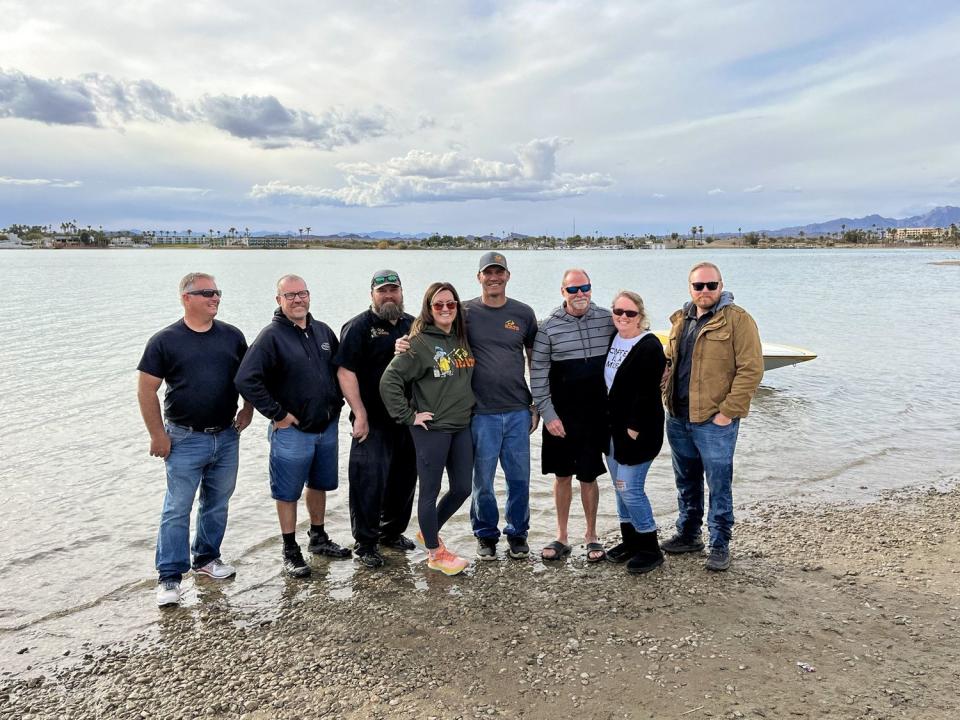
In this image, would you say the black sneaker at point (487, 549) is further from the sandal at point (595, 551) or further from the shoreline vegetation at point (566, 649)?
the sandal at point (595, 551)

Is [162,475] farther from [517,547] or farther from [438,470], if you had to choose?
[517,547]

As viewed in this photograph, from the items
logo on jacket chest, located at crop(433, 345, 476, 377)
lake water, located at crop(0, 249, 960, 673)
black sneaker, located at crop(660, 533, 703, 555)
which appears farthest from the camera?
black sneaker, located at crop(660, 533, 703, 555)

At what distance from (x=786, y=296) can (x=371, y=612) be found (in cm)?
4302

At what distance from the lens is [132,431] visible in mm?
10562

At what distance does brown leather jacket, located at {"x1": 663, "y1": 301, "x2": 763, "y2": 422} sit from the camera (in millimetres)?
4648

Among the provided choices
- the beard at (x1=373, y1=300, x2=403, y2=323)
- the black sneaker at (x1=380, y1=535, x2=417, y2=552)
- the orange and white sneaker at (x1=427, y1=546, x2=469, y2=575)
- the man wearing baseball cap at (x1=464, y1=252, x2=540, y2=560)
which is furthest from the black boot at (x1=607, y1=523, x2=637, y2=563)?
the beard at (x1=373, y1=300, x2=403, y2=323)

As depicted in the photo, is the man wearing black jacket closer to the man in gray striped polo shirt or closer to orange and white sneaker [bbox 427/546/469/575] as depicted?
orange and white sneaker [bbox 427/546/469/575]

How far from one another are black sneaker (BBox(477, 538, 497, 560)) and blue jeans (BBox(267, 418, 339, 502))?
1396 mm

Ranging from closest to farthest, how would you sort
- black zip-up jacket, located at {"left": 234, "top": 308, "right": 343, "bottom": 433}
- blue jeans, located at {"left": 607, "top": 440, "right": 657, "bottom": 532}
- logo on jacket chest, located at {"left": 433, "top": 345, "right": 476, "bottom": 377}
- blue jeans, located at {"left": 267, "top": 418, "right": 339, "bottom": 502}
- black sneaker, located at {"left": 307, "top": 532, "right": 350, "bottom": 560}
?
black zip-up jacket, located at {"left": 234, "top": 308, "right": 343, "bottom": 433} < logo on jacket chest, located at {"left": 433, "top": 345, "right": 476, "bottom": 377} < blue jeans, located at {"left": 607, "top": 440, "right": 657, "bottom": 532} < blue jeans, located at {"left": 267, "top": 418, "right": 339, "bottom": 502} < black sneaker, located at {"left": 307, "top": 532, "right": 350, "bottom": 560}

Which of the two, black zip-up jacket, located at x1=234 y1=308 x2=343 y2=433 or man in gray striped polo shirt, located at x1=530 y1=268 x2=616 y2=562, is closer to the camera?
black zip-up jacket, located at x1=234 y1=308 x2=343 y2=433

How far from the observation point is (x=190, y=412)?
457 centimetres

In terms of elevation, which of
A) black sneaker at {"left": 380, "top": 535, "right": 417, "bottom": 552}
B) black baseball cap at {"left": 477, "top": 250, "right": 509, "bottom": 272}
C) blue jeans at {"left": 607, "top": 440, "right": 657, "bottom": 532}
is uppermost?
black baseball cap at {"left": 477, "top": 250, "right": 509, "bottom": 272}

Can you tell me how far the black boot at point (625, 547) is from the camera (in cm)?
516

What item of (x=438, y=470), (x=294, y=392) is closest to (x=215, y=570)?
(x=294, y=392)
